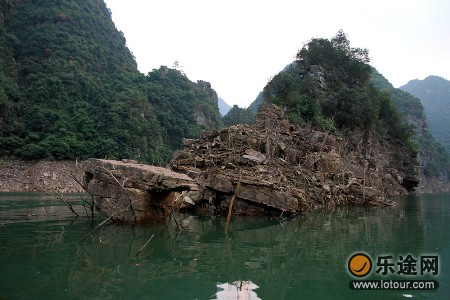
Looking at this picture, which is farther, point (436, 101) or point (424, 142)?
point (436, 101)

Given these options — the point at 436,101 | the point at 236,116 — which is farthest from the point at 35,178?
the point at 436,101

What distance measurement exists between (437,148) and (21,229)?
89972 mm

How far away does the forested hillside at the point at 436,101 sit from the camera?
106 meters

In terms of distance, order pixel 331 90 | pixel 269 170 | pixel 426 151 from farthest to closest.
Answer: pixel 426 151 → pixel 331 90 → pixel 269 170

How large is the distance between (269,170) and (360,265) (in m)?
12.4

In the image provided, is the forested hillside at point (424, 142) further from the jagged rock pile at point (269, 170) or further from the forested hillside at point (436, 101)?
the jagged rock pile at point (269, 170)

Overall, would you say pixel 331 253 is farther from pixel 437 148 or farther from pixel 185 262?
pixel 437 148

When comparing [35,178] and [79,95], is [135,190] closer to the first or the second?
[35,178]

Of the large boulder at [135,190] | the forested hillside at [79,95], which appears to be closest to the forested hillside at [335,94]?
the large boulder at [135,190]

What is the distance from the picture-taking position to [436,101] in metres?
121

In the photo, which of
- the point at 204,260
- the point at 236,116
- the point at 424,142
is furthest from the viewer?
the point at 236,116

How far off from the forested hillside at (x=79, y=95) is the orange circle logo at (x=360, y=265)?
1903 inches

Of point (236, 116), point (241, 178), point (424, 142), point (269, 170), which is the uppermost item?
point (236, 116)

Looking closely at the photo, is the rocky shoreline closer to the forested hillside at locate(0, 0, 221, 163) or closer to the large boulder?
the forested hillside at locate(0, 0, 221, 163)
